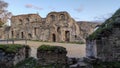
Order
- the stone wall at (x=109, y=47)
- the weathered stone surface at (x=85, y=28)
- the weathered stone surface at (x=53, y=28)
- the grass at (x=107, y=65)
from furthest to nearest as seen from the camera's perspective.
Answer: the weathered stone surface at (x=85, y=28), the weathered stone surface at (x=53, y=28), the stone wall at (x=109, y=47), the grass at (x=107, y=65)

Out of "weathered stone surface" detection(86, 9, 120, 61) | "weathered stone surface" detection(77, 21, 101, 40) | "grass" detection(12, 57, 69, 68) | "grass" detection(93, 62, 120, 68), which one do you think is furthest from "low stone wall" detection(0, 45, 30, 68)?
"weathered stone surface" detection(77, 21, 101, 40)

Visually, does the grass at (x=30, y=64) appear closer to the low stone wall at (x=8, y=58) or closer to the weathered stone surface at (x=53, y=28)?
the low stone wall at (x=8, y=58)

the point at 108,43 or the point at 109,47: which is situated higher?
the point at 108,43

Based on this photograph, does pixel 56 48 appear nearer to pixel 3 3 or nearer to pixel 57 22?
pixel 57 22

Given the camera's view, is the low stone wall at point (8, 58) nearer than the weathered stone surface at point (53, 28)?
Yes

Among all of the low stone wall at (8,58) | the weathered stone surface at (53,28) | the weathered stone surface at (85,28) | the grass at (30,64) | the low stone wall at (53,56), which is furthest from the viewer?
the weathered stone surface at (85,28)

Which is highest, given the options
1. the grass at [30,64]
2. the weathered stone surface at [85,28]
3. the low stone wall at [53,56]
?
the weathered stone surface at [85,28]

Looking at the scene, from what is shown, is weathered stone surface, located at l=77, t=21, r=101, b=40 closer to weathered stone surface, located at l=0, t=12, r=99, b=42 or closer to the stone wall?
weathered stone surface, located at l=0, t=12, r=99, b=42

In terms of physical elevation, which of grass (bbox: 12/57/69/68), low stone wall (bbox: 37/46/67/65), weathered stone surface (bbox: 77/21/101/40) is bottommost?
grass (bbox: 12/57/69/68)

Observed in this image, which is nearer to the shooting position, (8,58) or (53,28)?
(8,58)

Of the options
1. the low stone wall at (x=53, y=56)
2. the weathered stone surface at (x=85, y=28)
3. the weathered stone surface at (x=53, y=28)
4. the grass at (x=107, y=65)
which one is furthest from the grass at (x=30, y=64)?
the weathered stone surface at (x=85, y=28)

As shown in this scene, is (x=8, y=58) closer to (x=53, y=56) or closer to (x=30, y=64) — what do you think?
(x=30, y=64)

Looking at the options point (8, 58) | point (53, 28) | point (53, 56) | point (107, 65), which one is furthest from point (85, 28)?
point (107, 65)

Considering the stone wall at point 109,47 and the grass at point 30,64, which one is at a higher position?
the stone wall at point 109,47
